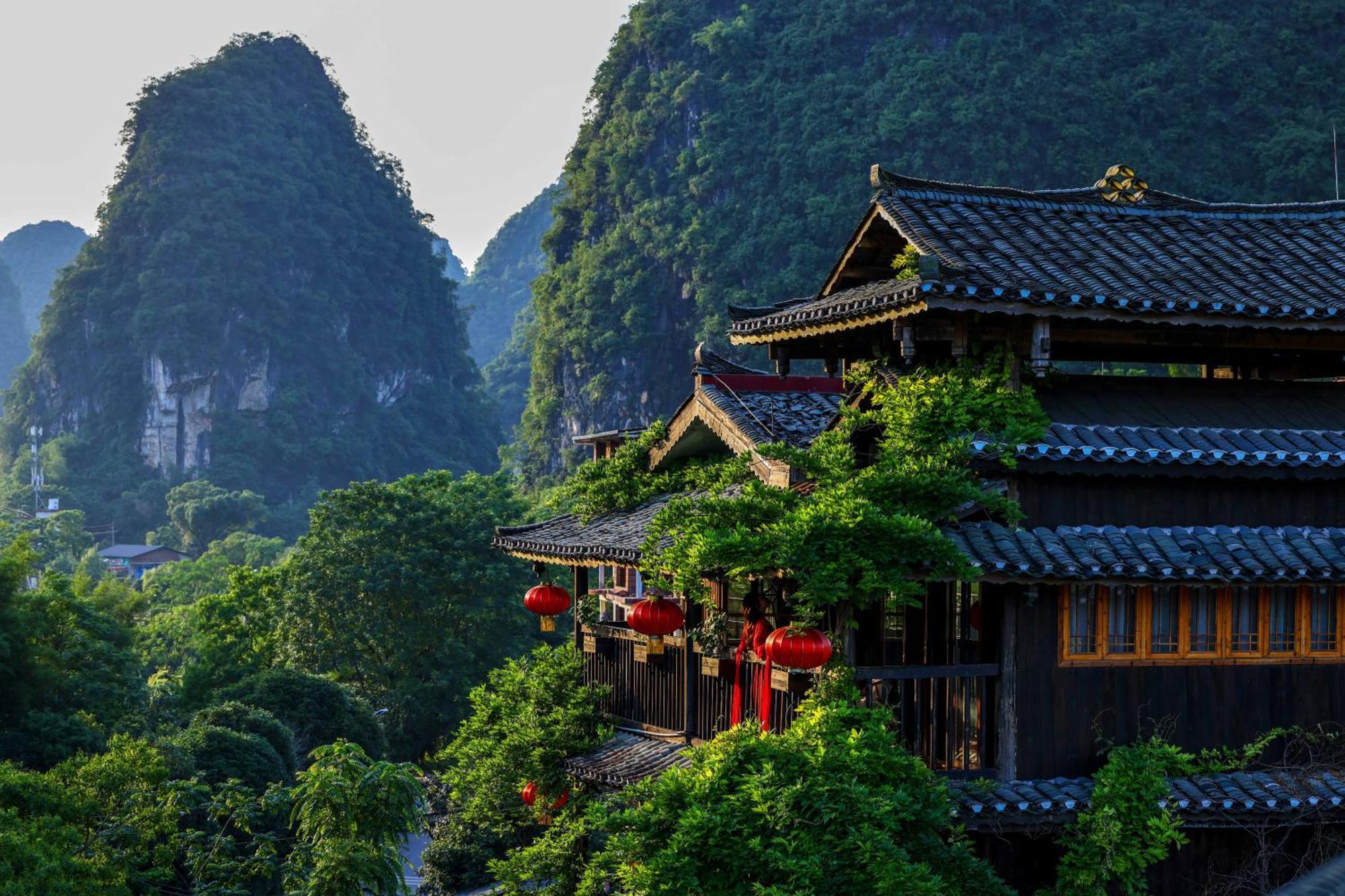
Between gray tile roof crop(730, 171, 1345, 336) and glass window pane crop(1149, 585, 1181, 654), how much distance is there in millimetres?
2076

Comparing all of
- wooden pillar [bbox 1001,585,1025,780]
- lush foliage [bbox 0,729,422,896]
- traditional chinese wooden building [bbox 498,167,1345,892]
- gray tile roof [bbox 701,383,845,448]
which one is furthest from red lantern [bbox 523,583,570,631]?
wooden pillar [bbox 1001,585,1025,780]

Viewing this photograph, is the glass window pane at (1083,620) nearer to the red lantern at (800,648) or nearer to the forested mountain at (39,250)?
the red lantern at (800,648)

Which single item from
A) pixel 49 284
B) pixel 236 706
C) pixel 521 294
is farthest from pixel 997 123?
pixel 49 284

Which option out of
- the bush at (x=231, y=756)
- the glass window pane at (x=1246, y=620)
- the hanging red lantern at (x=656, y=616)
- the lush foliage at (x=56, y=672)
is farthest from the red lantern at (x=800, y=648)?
the bush at (x=231, y=756)

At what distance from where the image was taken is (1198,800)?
10742mm

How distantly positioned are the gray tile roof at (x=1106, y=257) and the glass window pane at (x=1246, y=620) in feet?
6.83

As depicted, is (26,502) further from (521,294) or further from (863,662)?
(863,662)

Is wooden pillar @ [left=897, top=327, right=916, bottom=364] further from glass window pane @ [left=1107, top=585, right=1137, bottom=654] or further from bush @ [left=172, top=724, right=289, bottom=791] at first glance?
bush @ [left=172, top=724, right=289, bottom=791]

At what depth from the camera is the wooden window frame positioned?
11.1m

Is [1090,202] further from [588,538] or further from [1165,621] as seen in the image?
[588,538]

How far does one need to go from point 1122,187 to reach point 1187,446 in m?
2.88

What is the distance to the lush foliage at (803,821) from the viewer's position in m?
9.42

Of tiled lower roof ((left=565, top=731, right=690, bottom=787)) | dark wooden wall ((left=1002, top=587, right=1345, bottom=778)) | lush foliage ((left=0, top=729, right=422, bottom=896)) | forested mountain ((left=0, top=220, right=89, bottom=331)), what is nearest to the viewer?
dark wooden wall ((left=1002, top=587, right=1345, bottom=778))

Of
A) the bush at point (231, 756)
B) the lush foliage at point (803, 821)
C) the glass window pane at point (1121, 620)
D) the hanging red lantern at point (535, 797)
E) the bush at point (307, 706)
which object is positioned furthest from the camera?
the bush at point (307, 706)
